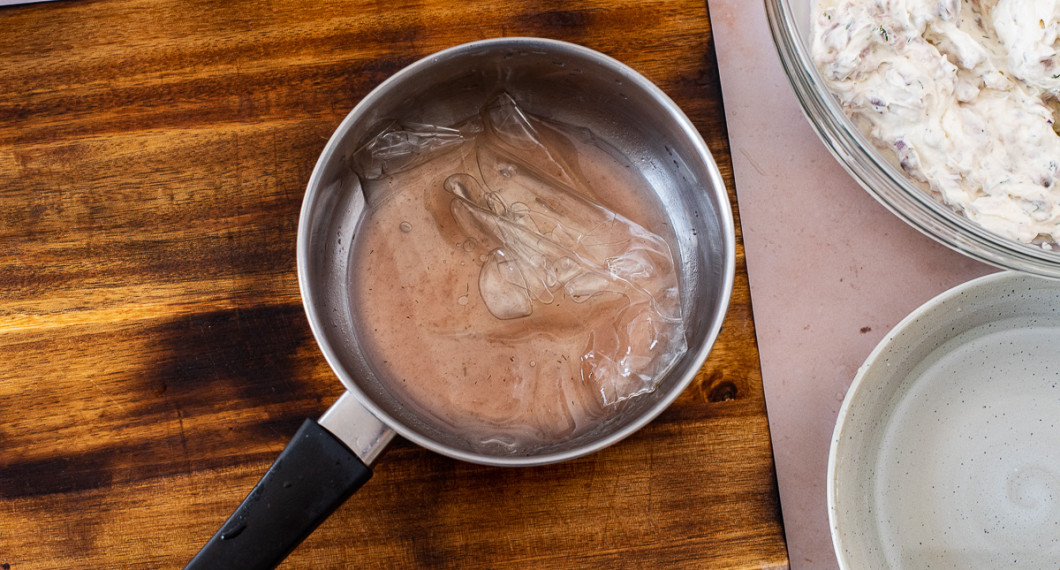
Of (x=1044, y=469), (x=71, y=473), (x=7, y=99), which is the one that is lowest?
(x=71, y=473)

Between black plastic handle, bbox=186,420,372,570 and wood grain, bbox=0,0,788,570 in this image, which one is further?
wood grain, bbox=0,0,788,570

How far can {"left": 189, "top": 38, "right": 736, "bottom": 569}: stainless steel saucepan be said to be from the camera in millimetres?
517

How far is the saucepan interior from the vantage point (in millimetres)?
578

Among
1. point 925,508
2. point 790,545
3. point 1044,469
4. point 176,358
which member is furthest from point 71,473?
point 1044,469

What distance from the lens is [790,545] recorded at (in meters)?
0.70

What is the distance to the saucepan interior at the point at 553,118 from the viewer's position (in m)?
0.58

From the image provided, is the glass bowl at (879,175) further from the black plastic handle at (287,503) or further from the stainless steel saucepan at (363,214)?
the black plastic handle at (287,503)

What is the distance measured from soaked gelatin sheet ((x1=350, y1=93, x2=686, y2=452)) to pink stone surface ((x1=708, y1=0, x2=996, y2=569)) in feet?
0.36

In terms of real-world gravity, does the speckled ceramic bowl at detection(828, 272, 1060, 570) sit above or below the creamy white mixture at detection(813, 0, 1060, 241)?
below

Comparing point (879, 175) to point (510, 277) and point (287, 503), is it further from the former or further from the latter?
point (287, 503)

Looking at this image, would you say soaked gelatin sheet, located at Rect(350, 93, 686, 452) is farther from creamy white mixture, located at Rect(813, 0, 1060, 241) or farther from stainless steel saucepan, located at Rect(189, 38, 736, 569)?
creamy white mixture, located at Rect(813, 0, 1060, 241)

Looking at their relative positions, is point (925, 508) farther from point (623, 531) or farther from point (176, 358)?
point (176, 358)

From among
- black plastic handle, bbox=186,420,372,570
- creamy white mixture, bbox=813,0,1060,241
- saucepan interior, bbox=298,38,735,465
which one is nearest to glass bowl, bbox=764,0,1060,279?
creamy white mixture, bbox=813,0,1060,241

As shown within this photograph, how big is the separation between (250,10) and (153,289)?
270mm
